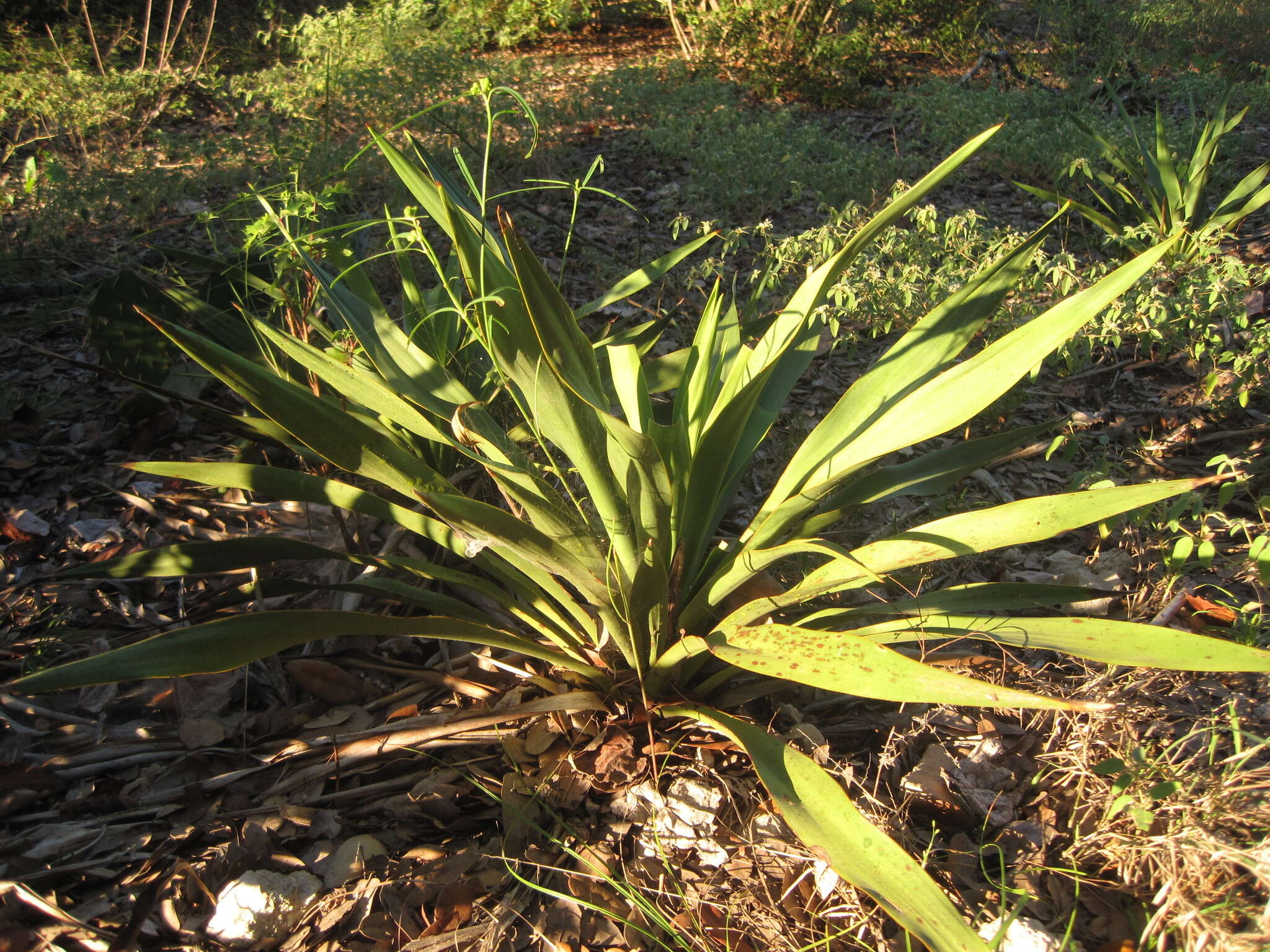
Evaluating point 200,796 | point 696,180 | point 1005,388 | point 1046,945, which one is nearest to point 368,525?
point 200,796

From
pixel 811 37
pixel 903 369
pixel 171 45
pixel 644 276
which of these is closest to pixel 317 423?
pixel 644 276

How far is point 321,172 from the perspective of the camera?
3.73 meters

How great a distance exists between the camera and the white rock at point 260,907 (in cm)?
140

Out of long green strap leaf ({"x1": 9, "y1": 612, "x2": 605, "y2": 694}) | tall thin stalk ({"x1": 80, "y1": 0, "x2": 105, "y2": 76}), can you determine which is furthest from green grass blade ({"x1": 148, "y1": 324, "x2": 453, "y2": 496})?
tall thin stalk ({"x1": 80, "y1": 0, "x2": 105, "y2": 76})

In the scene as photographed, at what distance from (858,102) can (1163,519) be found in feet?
16.0

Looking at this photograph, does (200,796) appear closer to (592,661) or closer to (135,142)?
(592,661)

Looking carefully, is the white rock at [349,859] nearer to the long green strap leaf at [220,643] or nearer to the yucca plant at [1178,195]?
the long green strap leaf at [220,643]

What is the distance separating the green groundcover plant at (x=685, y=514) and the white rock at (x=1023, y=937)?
1.05ft

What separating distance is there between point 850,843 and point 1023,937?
0.38m

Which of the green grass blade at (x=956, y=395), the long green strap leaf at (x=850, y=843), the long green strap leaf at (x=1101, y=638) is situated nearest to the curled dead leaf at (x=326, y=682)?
the long green strap leaf at (x=850, y=843)

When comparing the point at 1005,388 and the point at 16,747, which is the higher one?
the point at 1005,388

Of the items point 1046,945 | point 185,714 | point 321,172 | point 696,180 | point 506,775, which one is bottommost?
point 1046,945

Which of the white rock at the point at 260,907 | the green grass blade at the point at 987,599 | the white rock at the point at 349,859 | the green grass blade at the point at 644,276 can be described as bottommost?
the white rock at the point at 349,859

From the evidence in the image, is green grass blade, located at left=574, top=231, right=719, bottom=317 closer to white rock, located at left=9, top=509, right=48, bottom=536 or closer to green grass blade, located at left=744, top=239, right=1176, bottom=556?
green grass blade, located at left=744, top=239, right=1176, bottom=556
